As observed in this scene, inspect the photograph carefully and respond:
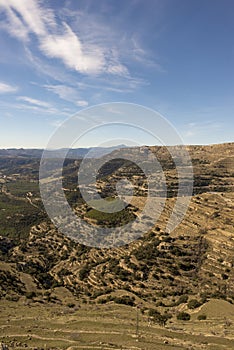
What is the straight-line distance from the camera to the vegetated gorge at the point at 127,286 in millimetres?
21031

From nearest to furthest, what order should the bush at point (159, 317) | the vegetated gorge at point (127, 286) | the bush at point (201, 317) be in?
the vegetated gorge at point (127, 286)
the bush at point (159, 317)
the bush at point (201, 317)

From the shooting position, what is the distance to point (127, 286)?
39.3 meters

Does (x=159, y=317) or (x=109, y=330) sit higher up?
(x=109, y=330)

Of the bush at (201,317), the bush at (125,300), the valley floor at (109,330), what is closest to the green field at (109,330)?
the valley floor at (109,330)

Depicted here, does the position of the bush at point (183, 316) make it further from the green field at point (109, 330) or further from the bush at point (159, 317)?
the bush at point (159, 317)

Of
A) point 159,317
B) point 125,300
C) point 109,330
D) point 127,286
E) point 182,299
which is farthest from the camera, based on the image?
point 127,286

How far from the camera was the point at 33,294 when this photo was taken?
3853 cm

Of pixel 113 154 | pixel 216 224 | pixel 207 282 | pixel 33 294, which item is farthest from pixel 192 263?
pixel 113 154

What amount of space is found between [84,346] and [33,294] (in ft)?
71.0

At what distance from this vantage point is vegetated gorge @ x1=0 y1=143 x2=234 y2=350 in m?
21.0

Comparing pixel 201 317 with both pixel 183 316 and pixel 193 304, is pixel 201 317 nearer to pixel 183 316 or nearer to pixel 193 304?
pixel 183 316

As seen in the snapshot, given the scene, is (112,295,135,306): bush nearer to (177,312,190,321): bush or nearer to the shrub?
(177,312,190,321): bush

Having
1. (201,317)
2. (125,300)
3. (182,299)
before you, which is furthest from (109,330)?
(182,299)

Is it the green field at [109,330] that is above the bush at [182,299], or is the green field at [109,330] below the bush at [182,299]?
above
